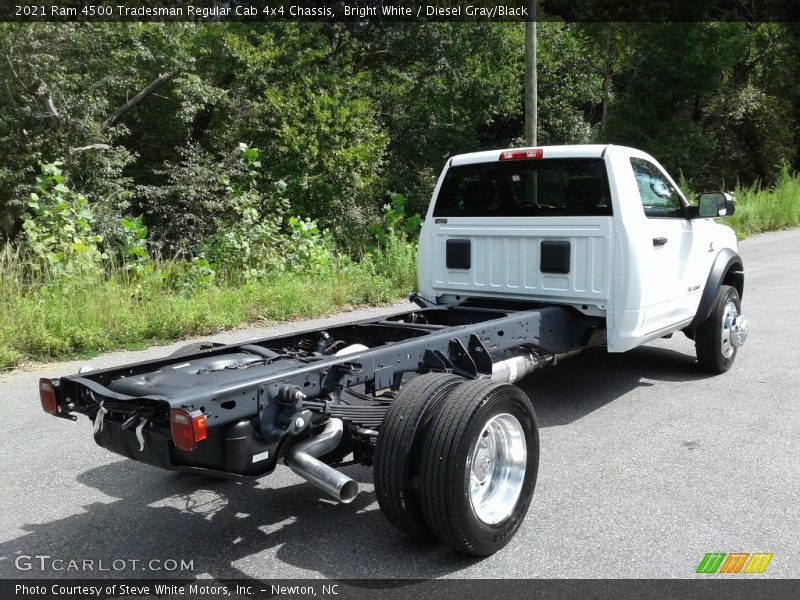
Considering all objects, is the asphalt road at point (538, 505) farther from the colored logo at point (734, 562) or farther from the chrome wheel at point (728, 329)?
the chrome wheel at point (728, 329)

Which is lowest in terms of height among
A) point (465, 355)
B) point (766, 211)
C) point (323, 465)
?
point (323, 465)

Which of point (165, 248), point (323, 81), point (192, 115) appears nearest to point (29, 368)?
point (165, 248)

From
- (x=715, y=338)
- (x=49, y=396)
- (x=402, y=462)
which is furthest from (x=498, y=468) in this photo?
(x=715, y=338)

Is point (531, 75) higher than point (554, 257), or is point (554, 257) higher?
point (531, 75)

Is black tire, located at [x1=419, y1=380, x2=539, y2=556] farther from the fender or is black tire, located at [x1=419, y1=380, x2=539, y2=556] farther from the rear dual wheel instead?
the fender

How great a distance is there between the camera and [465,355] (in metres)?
4.62

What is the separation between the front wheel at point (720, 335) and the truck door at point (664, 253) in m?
0.30

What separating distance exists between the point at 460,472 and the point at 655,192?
12.4ft

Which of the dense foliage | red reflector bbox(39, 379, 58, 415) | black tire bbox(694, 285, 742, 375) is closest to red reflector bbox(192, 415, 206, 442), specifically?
red reflector bbox(39, 379, 58, 415)

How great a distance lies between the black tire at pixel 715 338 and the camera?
22.6 ft

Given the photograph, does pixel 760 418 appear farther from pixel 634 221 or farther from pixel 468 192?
pixel 468 192

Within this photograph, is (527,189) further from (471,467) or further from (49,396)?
(49,396)

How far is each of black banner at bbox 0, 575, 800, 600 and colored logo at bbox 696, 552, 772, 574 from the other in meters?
0.07

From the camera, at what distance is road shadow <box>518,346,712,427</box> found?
6.19 meters
